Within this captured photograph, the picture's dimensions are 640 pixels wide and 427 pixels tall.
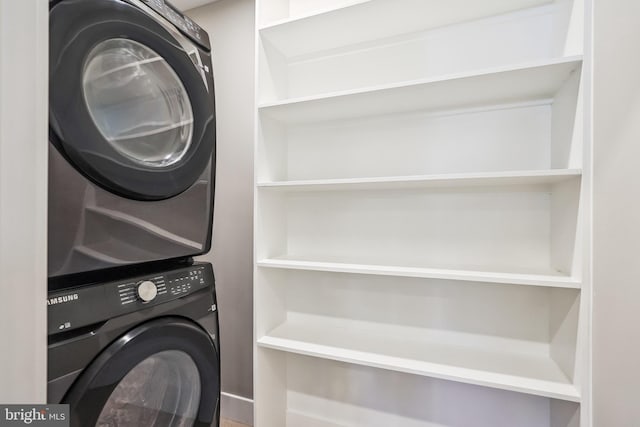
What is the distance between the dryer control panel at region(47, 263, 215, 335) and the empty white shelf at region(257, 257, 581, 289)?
480mm

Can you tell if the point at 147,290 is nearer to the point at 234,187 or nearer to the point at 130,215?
the point at 130,215

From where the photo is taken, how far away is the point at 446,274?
3.64ft

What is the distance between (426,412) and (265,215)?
1189 mm

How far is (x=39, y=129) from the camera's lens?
0.44 metres

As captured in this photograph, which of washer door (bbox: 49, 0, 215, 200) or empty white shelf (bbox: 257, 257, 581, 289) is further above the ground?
washer door (bbox: 49, 0, 215, 200)

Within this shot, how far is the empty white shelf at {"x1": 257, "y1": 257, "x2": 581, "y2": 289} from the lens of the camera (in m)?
1.00

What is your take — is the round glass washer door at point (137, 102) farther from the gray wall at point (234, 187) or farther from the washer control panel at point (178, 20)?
the gray wall at point (234, 187)

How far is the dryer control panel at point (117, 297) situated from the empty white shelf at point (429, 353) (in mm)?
623

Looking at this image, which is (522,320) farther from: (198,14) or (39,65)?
(198,14)

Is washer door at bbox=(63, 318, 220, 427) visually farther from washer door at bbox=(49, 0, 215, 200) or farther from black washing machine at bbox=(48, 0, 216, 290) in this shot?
washer door at bbox=(49, 0, 215, 200)

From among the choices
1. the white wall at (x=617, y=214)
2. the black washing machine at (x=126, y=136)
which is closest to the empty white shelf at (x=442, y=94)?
the white wall at (x=617, y=214)

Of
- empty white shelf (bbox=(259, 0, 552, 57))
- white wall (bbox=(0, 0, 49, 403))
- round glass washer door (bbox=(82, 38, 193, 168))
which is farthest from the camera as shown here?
empty white shelf (bbox=(259, 0, 552, 57))

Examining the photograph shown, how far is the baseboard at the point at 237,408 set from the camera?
1.71 metres

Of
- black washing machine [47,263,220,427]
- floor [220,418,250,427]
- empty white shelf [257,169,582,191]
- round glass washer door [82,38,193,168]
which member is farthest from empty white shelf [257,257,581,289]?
floor [220,418,250,427]
